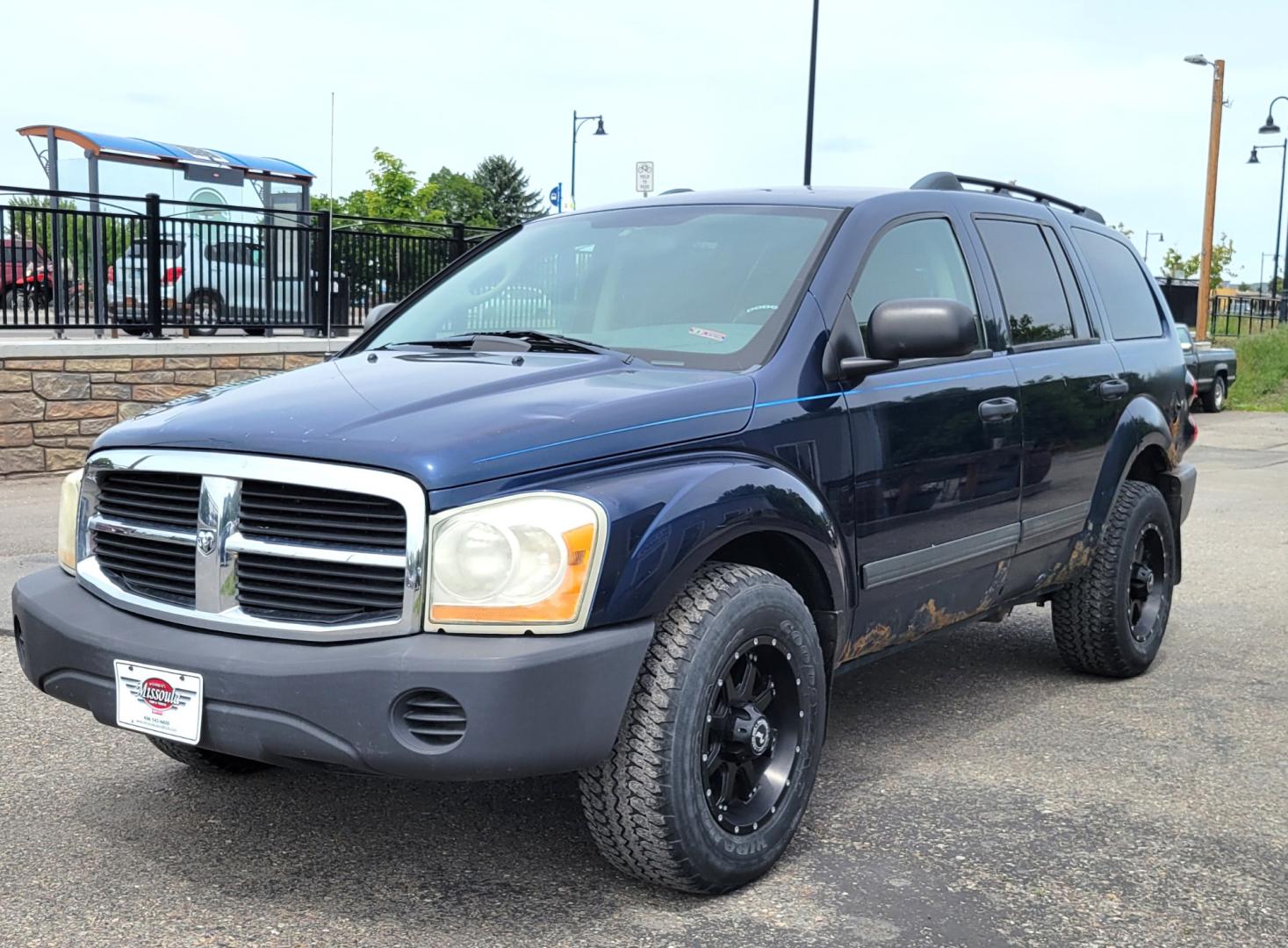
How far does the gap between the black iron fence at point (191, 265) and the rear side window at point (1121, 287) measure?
8703 millimetres

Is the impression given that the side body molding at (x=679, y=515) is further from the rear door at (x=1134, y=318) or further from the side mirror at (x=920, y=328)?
the rear door at (x=1134, y=318)

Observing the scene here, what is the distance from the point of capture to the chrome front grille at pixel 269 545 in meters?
3.04

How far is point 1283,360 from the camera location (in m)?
27.1

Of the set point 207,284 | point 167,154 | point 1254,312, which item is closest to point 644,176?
point 167,154

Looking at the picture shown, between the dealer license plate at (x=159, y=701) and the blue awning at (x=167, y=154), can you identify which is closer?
the dealer license plate at (x=159, y=701)

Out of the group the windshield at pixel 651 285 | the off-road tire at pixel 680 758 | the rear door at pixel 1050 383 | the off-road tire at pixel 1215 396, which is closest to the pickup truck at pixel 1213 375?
the off-road tire at pixel 1215 396

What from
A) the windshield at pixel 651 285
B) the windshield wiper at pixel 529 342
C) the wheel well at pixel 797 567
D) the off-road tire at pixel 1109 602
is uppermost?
the windshield at pixel 651 285

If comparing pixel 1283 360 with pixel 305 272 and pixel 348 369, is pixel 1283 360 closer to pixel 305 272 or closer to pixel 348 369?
pixel 305 272

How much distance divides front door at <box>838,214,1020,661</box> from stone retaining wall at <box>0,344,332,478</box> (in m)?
7.46

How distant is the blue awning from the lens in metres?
18.2

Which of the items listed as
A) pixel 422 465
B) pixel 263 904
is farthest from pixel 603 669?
pixel 263 904

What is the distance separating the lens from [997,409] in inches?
178

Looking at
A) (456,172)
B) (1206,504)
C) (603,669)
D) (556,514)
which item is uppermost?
A: (456,172)

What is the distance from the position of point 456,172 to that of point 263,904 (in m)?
126
